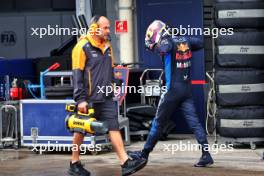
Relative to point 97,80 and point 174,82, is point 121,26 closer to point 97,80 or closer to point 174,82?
point 174,82

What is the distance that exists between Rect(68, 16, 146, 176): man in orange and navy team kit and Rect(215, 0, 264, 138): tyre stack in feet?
8.85

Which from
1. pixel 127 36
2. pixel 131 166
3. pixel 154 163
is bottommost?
pixel 154 163

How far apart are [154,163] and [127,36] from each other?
13.2 ft

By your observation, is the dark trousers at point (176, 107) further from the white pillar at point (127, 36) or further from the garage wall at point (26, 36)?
the garage wall at point (26, 36)

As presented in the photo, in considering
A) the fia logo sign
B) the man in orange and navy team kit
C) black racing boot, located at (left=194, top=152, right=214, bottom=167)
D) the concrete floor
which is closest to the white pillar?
the concrete floor

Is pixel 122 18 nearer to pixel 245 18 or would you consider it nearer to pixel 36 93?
pixel 36 93

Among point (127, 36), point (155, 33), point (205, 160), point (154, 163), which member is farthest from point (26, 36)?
point (205, 160)

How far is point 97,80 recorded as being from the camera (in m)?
8.92

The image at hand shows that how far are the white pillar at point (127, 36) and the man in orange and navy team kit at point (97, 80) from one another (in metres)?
4.66

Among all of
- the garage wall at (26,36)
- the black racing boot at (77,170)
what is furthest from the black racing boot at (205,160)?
the garage wall at (26,36)

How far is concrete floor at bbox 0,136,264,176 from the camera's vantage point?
9430 mm

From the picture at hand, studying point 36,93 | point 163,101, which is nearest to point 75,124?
point 163,101

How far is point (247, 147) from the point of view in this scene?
1145 cm

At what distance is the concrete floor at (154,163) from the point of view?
30.9 ft
